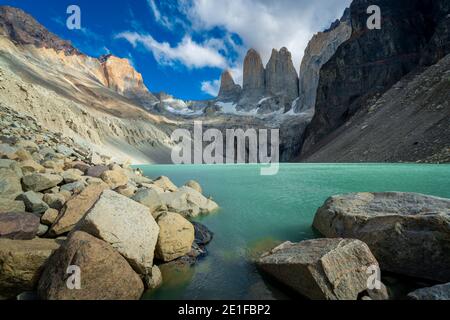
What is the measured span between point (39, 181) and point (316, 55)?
186 m

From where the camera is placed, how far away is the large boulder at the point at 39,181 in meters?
10.0

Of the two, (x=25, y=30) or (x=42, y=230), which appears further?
(x=25, y=30)

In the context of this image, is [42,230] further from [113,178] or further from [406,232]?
[406,232]

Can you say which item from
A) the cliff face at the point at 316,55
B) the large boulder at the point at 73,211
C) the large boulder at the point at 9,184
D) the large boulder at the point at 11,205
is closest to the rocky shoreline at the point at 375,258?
the large boulder at the point at 73,211

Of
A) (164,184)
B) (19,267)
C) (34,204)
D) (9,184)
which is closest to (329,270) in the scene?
(19,267)

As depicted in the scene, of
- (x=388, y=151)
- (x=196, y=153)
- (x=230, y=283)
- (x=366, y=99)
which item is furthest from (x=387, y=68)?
(x=230, y=283)

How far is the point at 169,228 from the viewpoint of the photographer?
7707 millimetres

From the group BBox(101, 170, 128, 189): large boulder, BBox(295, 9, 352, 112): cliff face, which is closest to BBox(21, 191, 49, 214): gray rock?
BBox(101, 170, 128, 189): large boulder

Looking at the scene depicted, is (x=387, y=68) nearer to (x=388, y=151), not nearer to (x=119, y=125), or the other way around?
(x=388, y=151)

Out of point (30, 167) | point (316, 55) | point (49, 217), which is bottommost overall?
point (49, 217)

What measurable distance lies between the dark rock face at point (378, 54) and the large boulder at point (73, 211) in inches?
3018

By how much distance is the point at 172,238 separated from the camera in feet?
25.1

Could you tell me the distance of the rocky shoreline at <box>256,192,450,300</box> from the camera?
206 inches
